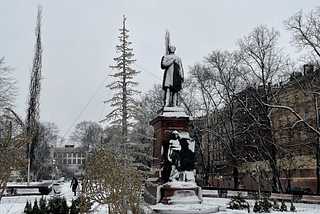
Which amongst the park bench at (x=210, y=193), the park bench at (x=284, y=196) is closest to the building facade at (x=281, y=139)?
the park bench at (x=210, y=193)

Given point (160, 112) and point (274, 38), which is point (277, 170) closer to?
point (274, 38)

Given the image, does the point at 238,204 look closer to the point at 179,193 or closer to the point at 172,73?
the point at 179,193

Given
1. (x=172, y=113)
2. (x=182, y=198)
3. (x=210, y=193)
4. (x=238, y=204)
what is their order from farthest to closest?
(x=210, y=193) → (x=238, y=204) → (x=172, y=113) → (x=182, y=198)

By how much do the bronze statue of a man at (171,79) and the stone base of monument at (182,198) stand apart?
12.0 ft

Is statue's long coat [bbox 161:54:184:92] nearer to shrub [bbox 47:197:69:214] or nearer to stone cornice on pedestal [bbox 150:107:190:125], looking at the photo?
stone cornice on pedestal [bbox 150:107:190:125]

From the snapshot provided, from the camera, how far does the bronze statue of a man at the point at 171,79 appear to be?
1468 centimetres

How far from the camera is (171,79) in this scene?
14.7 metres

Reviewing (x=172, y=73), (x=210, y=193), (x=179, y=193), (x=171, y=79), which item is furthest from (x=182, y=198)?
(x=210, y=193)

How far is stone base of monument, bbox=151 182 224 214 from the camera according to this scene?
11.9 metres

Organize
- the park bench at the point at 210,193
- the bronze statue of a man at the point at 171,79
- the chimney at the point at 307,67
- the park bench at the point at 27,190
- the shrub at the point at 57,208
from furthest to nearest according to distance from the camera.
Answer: the park bench at the point at 210,193, the park bench at the point at 27,190, the chimney at the point at 307,67, the bronze statue of a man at the point at 171,79, the shrub at the point at 57,208

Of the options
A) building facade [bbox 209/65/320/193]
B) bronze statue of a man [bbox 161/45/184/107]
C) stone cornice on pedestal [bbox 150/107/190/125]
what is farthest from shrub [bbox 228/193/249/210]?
building facade [bbox 209/65/320/193]

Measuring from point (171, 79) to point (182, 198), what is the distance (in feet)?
16.7

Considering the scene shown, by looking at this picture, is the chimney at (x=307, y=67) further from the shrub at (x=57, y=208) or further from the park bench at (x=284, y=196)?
the shrub at (x=57, y=208)

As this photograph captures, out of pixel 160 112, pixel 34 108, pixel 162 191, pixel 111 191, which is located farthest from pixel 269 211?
pixel 34 108
